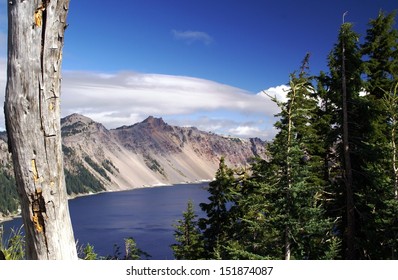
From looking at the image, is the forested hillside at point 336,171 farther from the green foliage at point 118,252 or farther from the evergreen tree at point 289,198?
the green foliage at point 118,252

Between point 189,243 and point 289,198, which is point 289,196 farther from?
point 189,243

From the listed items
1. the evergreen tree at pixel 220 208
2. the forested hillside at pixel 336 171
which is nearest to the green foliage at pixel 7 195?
the evergreen tree at pixel 220 208

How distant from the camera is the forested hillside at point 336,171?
10.5m

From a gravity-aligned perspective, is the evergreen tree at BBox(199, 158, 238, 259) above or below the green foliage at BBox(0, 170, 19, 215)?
above

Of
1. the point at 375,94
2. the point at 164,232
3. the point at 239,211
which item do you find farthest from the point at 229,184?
the point at 164,232

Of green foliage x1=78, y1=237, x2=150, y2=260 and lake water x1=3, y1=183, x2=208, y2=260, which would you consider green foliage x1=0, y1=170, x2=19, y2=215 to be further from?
green foliage x1=78, y1=237, x2=150, y2=260

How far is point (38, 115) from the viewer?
9.53ft

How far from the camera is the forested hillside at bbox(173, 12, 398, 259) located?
1045cm

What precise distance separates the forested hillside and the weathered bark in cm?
774

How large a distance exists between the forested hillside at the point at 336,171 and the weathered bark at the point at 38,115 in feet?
25.4

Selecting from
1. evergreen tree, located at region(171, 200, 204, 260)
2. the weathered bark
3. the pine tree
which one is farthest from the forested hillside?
the weathered bark

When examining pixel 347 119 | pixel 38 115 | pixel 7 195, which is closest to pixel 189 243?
pixel 347 119

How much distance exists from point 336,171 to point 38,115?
14063 mm
